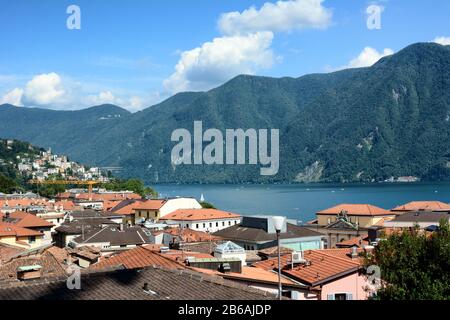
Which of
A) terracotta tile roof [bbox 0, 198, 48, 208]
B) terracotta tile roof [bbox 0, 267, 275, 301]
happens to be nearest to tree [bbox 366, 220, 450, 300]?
terracotta tile roof [bbox 0, 267, 275, 301]

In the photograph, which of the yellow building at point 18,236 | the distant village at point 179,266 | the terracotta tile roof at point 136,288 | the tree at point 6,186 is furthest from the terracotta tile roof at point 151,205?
the terracotta tile roof at point 136,288

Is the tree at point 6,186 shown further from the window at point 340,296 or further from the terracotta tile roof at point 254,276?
the window at point 340,296

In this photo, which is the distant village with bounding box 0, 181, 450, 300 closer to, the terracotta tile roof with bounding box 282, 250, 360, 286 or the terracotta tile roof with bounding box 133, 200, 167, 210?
the terracotta tile roof with bounding box 282, 250, 360, 286

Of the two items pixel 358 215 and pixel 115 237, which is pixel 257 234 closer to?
pixel 115 237

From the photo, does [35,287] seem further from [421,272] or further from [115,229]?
[115,229]
